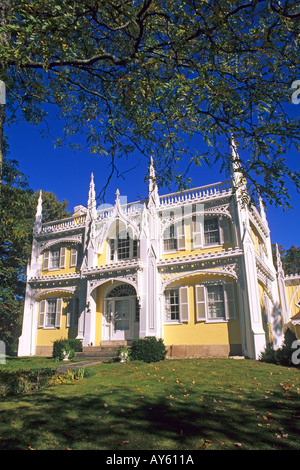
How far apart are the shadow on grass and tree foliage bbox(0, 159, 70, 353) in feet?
26.2

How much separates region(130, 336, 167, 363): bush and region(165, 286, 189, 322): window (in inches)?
113

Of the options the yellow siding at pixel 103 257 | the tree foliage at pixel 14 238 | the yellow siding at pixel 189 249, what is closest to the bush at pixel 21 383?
the tree foliage at pixel 14 238

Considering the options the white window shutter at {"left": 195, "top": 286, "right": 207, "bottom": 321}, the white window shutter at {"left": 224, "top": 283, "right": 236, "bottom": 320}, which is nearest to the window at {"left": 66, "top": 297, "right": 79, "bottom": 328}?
the white window shutter at {"left": 195, "top": 286, "right": 207, "bottom": 321}

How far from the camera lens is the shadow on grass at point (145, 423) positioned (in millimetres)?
4555

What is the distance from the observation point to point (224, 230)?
18141 mm

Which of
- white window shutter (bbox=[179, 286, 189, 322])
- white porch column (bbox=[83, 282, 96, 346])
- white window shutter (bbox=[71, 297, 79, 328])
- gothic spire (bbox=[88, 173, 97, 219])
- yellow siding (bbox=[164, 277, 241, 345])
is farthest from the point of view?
gothic spire (bbox=[88, 173, 97, 219])

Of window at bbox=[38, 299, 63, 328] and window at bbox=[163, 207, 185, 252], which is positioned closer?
window at bbox=[163, 207, 185, 252]

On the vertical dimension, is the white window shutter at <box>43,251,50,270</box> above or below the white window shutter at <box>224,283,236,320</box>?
above

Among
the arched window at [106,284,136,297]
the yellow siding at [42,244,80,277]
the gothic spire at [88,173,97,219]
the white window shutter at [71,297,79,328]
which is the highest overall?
the gothic spire at [88,173,97,219]

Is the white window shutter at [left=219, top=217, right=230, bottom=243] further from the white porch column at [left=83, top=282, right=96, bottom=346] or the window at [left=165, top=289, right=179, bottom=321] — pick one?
the white porch column at [left=83, top=282, right=96, bottom=346]

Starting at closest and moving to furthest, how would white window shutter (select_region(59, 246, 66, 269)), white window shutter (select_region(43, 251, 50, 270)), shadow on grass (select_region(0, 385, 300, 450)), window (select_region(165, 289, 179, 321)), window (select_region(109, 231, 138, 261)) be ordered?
shadow on grass (select_region(0, 385, 300, 450)) < window (select_region(165, 289, 179, 321)) < window (select_region(109, 231, 138, 261)) < white window shutter (select_region(59, 246, 66, 269)) < white window shutter (select_region(43, 251, 50, 270))

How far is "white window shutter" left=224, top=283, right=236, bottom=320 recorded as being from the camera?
16.6m

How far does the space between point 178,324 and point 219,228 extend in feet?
19.2
